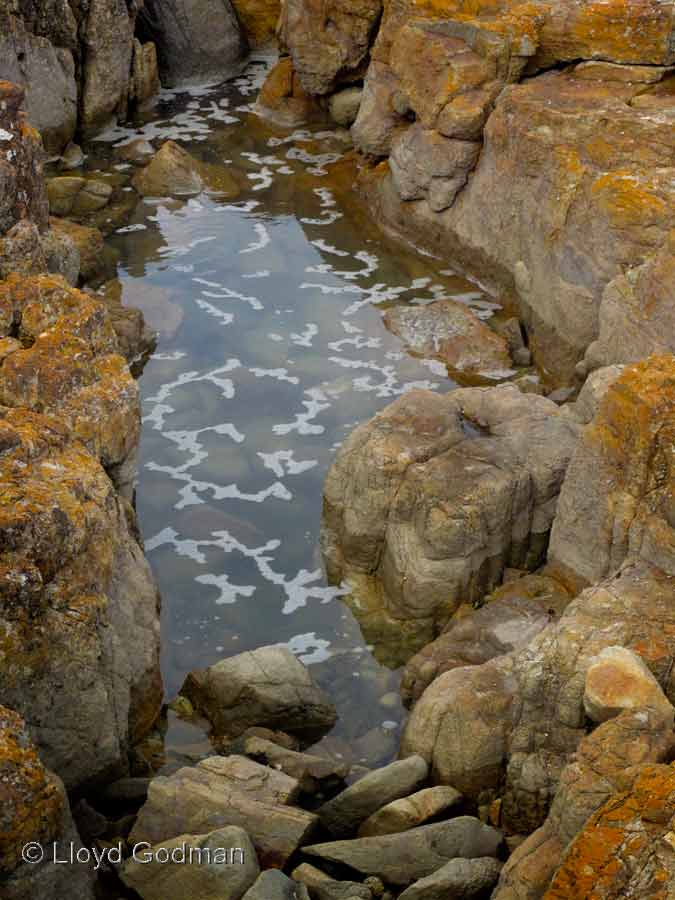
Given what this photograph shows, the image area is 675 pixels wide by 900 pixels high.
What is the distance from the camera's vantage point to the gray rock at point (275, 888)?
6.14 m

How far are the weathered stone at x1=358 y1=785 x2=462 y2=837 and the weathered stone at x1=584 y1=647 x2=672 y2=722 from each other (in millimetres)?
1036

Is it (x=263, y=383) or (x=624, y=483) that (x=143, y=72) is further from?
(x=624, y=483)

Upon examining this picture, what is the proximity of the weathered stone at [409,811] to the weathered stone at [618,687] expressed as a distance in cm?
104

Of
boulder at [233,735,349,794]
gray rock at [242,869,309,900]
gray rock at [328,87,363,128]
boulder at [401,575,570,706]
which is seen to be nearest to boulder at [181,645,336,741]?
boulder at [233,735,349,794]

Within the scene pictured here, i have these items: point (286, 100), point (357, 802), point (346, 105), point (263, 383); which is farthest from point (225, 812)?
point (286, 100)

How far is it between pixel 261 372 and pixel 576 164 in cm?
411

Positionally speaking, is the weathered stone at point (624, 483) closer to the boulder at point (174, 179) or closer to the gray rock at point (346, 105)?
the boulder at point (174, 179)

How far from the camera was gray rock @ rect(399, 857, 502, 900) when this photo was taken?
6.32 metres

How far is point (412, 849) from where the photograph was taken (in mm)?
6797

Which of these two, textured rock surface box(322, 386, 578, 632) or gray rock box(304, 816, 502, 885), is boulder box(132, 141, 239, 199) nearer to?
textured rock surface box(322, 386, 578, 632)

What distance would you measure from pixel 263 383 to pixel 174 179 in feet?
19.7

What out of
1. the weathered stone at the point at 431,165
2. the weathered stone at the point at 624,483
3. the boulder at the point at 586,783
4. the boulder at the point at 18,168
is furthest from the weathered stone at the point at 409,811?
the weathered stone at the point at 431,165

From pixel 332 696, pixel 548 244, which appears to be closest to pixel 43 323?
pixel 332 696

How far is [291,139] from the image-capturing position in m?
20.0
